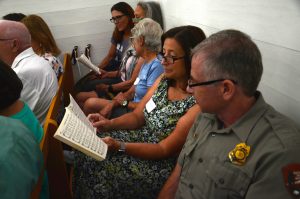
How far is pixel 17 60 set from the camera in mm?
2105

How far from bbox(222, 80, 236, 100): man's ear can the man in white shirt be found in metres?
1.46

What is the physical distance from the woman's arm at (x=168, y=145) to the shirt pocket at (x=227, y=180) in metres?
0.40

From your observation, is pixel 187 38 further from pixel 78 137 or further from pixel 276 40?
pixel 78 137

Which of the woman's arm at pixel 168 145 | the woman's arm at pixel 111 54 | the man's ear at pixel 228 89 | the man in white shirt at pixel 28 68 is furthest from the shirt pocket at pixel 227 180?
the woman's arm at pixel 111 54

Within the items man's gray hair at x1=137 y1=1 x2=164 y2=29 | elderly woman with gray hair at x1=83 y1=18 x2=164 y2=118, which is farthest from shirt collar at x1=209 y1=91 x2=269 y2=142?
man's gray hair at x1=137 y1=1 x2=164 y2=29

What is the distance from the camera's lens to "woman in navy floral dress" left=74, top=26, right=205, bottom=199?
1.50 metres

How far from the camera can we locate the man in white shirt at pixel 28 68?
6.62ft

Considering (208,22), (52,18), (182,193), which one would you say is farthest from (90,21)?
(182,193)

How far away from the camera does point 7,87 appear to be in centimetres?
129

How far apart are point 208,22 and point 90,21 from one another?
102 inches

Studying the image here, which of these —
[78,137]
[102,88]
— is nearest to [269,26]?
[78,137]

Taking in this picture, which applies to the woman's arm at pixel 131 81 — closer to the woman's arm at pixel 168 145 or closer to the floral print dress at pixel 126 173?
the floral print dress at pixel 126 173

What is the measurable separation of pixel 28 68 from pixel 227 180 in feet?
5.26

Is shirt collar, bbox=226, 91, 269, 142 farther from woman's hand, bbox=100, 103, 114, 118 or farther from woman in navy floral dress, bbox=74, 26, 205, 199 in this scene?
woman's hand, bbox=100, 103, 114, 118
